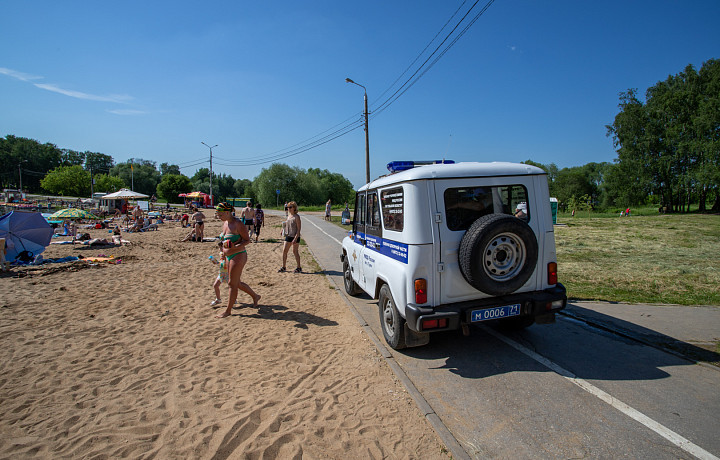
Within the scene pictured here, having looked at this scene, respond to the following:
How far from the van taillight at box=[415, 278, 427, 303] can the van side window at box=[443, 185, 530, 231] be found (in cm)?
73

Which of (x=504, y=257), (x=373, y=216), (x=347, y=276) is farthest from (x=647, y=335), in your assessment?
(x=347, y=276)

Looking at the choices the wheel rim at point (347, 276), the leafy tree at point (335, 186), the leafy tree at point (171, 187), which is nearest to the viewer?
the wheel rim at point (347, 276)

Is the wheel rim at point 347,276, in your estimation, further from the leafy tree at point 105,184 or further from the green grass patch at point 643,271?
the leafy tree at point 105,184

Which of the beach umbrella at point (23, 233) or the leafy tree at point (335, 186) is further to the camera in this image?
the leafy tree at point (335, 186)

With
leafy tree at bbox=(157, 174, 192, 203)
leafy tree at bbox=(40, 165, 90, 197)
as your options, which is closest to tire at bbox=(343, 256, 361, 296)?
leafy tree at bbox=(157, 174, 192, 203)

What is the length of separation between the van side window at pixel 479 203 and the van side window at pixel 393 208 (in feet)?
1.85

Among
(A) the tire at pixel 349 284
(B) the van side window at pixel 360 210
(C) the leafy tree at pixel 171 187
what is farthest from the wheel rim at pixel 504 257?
(C) the leafy tree at pixel 171 187

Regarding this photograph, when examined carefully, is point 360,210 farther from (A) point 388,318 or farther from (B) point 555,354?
(B) point 555,354

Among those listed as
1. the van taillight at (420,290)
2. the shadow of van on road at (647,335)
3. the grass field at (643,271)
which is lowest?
the shadow of van on road at (647,335)

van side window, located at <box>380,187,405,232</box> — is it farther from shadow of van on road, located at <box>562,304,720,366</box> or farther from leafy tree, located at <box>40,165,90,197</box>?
leafy tree, located at <box>40,165,90,197</box>

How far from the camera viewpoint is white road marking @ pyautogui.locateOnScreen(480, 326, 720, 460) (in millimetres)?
2535

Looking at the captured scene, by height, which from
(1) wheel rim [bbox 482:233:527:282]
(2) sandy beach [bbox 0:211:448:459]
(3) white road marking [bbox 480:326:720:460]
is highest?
(1) wheel rim [bbox 482:233:527:282]

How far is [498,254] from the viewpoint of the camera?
12.8ft

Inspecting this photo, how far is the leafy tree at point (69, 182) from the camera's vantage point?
8031 cm
